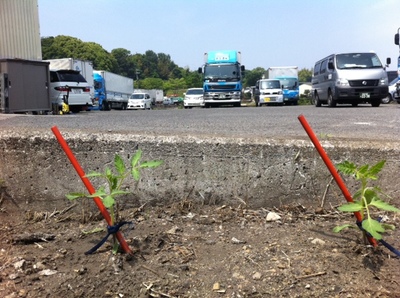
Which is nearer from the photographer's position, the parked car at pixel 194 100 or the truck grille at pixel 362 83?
the truck grille at pixel 362 83

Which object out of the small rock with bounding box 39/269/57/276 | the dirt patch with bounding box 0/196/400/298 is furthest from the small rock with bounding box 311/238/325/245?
the small rock with bounding box 39/269/57/276

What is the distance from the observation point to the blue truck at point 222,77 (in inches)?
1007

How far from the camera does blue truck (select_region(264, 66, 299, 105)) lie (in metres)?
31.8

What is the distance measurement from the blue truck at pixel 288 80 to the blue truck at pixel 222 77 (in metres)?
7.18

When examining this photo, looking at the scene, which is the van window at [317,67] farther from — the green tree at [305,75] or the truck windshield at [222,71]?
the green tree at [305,75]

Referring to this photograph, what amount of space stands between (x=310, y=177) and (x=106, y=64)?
80340 millimetres

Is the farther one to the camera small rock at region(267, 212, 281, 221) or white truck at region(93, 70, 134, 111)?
white truck at region(93, 70, 134, 111)

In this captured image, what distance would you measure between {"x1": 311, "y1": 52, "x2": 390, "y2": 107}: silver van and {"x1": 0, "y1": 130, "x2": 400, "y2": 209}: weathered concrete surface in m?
12.7

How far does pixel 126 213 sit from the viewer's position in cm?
255

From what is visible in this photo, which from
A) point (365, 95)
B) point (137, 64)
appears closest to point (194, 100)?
point (365, 95)

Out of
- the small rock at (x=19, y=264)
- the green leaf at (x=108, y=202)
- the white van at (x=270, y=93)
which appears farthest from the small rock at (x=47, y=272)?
the white van at (x=270, y=93)

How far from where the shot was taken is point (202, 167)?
2600 millimetres

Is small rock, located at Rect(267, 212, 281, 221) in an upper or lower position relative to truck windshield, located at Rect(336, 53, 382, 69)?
lower

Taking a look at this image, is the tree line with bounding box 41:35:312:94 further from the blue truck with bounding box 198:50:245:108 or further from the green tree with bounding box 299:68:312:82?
the blue truck with bounding box 198:50:245:108
